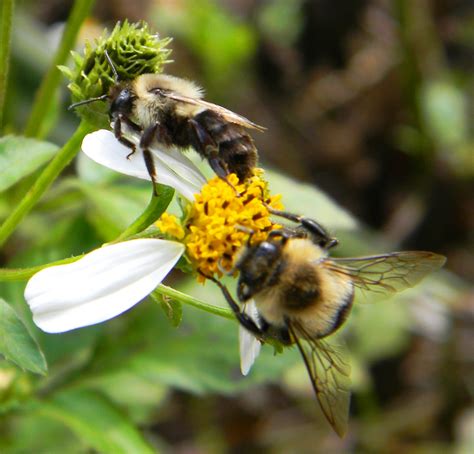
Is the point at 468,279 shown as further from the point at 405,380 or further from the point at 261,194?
the point at 261,194

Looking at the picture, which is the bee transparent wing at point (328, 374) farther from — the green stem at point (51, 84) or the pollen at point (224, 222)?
the green stem at point (51, 84)

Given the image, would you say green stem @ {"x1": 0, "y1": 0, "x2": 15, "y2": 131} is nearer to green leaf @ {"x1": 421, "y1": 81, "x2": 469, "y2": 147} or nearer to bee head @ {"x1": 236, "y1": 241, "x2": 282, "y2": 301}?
bee head @ {"x1": 236, "y1": 241, "x2": 282, "y2": 301}

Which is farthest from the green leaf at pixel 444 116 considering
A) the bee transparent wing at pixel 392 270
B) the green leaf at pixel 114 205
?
the bee transparent wing at pixel 392 270

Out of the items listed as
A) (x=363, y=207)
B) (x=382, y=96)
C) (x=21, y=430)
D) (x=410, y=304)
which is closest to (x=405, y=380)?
(x=410, y=304)

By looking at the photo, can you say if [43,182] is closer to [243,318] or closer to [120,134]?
[120,134]

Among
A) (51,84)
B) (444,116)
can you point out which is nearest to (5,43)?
(51,84)

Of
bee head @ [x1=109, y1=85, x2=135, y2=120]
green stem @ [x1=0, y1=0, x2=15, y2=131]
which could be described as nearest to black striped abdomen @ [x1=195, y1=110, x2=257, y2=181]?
bee head @ [x1=109, y1=85, x2=135, y2=120]
